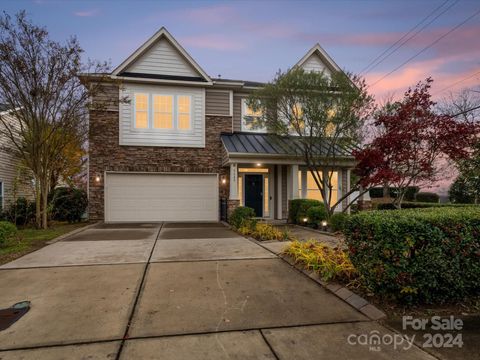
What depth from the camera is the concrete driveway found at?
2.57 m

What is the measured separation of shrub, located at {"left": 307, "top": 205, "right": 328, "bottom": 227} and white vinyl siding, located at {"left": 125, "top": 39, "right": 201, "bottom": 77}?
8233 millimetres

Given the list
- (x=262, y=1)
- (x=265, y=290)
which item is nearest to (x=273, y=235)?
(x=265, y=290)

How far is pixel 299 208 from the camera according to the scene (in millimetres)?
11477

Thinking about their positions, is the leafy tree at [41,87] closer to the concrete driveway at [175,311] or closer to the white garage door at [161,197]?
the white garage door at [161,197]

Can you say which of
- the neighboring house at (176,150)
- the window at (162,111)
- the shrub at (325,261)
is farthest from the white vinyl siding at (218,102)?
the shrub at (325,261)

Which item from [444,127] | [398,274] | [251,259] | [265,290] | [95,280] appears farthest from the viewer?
[444,127]

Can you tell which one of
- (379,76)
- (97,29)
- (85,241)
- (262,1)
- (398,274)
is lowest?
(85,241)

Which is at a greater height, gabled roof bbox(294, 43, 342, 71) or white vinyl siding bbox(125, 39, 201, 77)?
gabled roof bbox(294, 43, 342, 71)

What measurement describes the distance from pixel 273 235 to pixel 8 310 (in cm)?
607

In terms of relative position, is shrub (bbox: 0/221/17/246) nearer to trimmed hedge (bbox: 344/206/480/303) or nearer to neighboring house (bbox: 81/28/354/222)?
neighboring house (bbox: 81/28/354/222)

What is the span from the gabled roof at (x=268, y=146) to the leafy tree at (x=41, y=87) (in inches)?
228

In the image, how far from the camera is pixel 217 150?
13.2 metres

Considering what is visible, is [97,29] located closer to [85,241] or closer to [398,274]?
[85,241]

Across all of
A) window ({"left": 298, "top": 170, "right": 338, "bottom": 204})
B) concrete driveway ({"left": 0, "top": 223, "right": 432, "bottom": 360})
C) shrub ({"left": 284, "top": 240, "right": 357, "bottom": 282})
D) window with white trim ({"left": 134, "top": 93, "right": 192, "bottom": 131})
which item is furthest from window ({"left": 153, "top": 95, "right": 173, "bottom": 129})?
shrub ({"left": 284, "top": 240, "right": 357, "bottom": 282})
